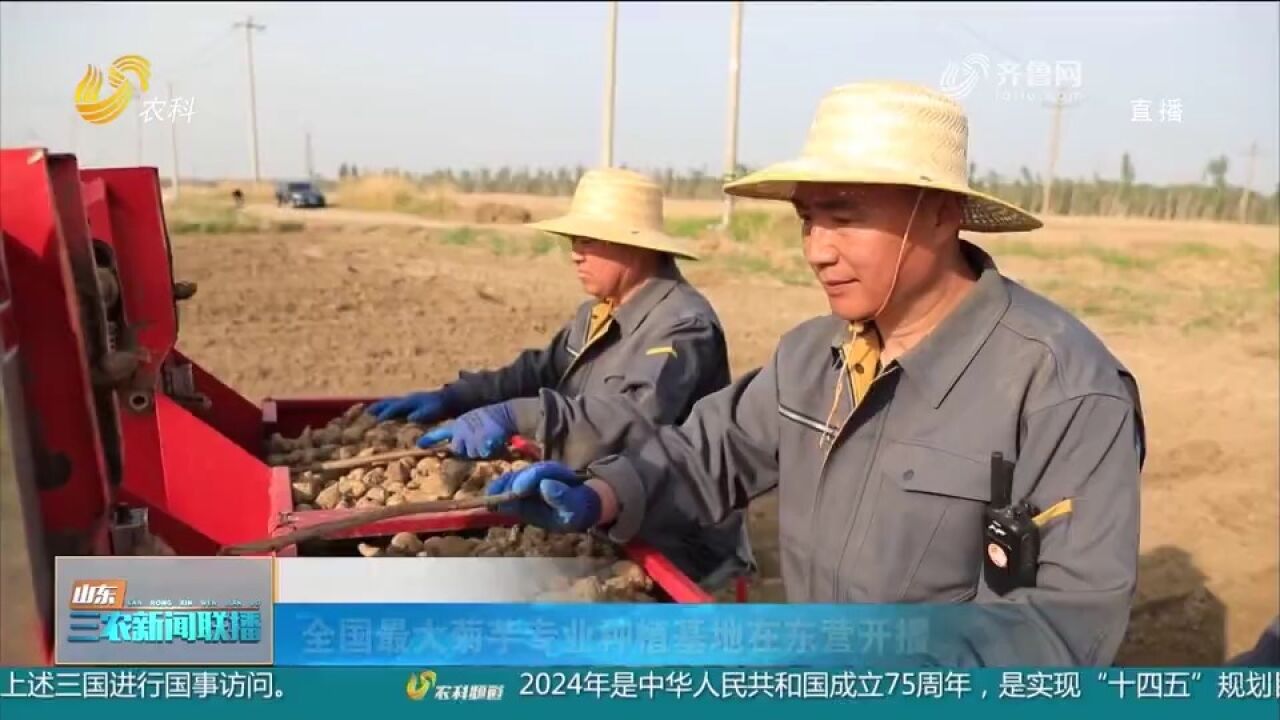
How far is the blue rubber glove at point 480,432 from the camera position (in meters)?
2.39

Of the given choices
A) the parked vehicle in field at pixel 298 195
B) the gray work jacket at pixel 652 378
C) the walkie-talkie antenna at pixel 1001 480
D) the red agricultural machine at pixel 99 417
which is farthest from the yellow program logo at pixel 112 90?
the parked vehicle in field at pixel 298 195

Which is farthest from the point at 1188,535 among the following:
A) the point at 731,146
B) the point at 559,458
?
the point at 559,458

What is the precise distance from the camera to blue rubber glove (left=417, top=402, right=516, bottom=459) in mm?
2391

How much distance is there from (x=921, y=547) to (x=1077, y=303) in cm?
939

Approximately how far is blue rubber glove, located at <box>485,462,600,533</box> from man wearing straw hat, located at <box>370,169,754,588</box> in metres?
0.30

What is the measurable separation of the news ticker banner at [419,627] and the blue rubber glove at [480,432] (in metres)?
0.90

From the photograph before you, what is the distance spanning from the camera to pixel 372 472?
2359 mm

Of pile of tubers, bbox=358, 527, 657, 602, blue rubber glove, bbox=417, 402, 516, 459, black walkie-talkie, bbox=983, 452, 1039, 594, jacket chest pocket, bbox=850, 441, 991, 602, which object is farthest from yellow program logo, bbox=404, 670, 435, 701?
blue rubber glove, bbox=417, 402, 516, 459

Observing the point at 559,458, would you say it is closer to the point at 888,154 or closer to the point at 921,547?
the point at 921,547

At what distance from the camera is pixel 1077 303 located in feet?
33.3

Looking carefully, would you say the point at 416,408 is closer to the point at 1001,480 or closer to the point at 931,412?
the point at 931,412
